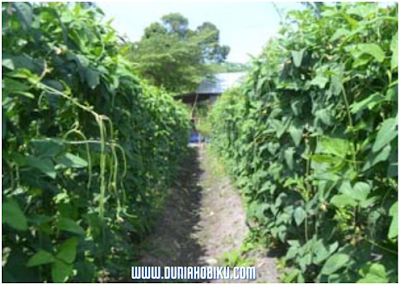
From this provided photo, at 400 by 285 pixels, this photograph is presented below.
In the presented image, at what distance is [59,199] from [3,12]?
85cm

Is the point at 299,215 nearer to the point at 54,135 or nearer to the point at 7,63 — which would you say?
the point at 54,135

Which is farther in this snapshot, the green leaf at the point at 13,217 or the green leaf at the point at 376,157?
the green leaf at the point at 376,157

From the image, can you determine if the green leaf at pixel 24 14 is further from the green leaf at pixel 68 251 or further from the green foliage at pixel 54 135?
the green leaf at pixel 68 251

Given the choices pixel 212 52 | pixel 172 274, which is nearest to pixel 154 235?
pixel 172 274

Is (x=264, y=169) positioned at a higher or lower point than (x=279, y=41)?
lower

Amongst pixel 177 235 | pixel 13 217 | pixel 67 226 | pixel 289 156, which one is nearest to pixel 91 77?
pixel 67 226

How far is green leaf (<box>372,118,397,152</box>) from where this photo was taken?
65.7 inches

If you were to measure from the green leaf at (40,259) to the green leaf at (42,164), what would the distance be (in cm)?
24

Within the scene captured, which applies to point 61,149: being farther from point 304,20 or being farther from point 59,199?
point 304,20

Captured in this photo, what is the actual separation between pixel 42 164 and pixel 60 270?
13.0 inches

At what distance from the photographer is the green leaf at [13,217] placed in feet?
4.33

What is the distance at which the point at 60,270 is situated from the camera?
57.5 inches

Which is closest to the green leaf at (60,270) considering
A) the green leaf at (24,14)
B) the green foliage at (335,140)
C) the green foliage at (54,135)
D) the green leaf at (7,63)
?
the green foliage at (54,135)

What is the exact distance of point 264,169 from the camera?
4.00 meters
